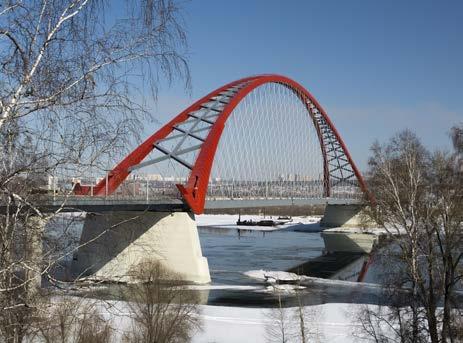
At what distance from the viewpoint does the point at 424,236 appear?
1634cm

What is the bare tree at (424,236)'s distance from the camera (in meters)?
14.2

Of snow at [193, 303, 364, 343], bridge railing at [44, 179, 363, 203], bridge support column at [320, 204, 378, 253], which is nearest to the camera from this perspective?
snow at [193, 303, 364, 343]

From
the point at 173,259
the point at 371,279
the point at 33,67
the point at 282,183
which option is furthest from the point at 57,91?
the point at 282,183

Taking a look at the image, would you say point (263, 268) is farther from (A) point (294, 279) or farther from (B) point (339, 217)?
(B) point (339, 217)

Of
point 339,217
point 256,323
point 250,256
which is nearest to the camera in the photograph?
point 256,323

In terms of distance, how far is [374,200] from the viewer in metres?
21.1

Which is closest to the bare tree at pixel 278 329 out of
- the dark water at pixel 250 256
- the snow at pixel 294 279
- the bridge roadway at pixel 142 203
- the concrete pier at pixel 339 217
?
the bridge roadway at pixel 142 203

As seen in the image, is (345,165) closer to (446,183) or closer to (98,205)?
(98,205)

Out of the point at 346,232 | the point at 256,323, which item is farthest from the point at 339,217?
the point at 256,323

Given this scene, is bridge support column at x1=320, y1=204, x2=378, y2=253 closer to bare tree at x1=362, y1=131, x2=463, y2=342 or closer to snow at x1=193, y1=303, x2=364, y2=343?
snow at x1=193, y1=303, x2=364, y2=343

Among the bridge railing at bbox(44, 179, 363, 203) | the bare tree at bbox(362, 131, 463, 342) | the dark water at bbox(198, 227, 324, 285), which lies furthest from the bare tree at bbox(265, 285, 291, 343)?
the dark water at bbox(198, 227, 324, 285)

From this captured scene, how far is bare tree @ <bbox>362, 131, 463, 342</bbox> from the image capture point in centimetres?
1420

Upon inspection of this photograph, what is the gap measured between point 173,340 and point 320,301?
1042 centimetres

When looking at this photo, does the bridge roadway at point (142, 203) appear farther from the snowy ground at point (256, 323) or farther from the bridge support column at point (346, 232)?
the bridge support column at point (346, 232)
